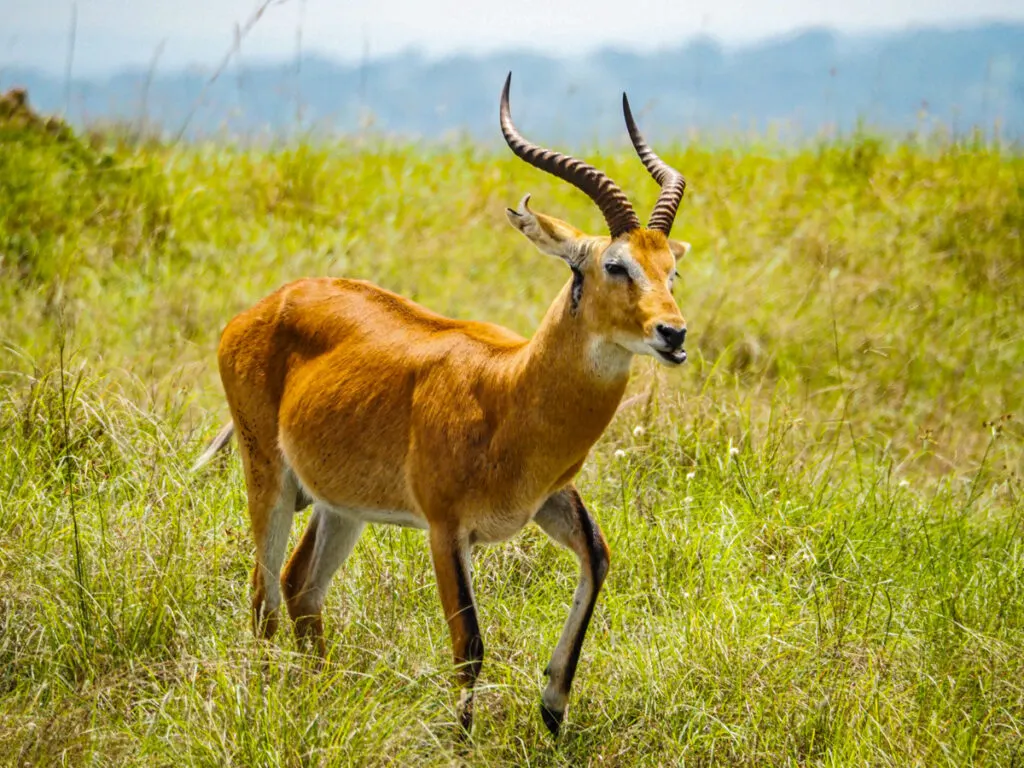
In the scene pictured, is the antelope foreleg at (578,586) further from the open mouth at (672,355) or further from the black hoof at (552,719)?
the open mouth at (672,355)

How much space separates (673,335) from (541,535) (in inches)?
81.7

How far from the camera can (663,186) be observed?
196 inches

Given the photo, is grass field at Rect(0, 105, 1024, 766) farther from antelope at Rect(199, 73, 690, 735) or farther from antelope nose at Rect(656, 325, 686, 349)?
antelope nose at Rect(656, 325, 686, 349)

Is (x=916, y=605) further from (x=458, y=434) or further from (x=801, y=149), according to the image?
(x=801, y=149)

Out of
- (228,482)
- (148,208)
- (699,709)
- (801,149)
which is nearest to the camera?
(699,709)

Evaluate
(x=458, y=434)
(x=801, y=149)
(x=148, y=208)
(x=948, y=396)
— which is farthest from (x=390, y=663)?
(x=801, y=149)

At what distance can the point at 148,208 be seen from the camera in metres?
11.4

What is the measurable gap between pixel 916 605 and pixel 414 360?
2288mm

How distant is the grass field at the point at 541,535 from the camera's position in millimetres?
4680

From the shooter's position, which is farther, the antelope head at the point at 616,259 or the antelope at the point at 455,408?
the antelope at the point at 455,408

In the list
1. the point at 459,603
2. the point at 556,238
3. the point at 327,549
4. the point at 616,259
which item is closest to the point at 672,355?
the point at 616,259

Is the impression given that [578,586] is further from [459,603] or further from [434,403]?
[434,403]

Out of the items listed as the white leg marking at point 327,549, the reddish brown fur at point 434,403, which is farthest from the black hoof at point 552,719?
the white leg marking at point 327,549

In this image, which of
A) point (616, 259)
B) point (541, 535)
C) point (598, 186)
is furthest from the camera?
point (541, 535)
